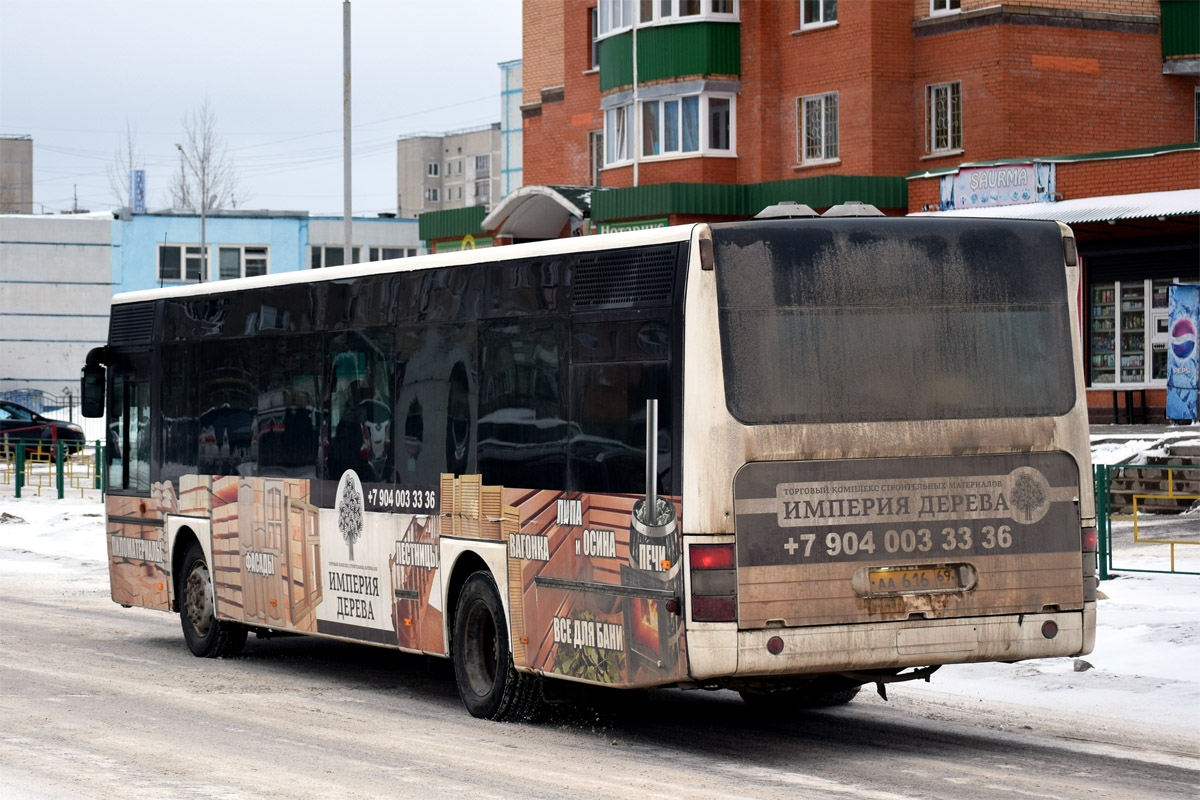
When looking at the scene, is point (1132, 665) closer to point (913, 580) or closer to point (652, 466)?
point (913, 580)

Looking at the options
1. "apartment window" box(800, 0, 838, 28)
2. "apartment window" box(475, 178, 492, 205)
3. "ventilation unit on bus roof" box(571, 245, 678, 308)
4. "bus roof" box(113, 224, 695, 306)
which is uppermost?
"apartment window" box(475, 178, 492, 205)

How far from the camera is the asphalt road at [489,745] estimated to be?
878 cm

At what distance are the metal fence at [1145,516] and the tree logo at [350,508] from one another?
659 cm

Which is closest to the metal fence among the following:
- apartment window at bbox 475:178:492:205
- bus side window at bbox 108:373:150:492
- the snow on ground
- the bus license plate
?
the snow on ground

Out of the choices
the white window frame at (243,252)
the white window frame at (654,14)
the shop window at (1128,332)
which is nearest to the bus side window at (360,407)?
the shop window at (1128,332)

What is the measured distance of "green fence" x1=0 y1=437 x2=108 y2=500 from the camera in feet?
118

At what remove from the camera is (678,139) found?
42938mm

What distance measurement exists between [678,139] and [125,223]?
40.7 meters

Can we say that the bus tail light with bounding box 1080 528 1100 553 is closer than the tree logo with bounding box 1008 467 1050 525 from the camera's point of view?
No

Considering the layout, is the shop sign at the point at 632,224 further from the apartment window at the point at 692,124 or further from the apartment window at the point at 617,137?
the apartment window at the point at 617,137

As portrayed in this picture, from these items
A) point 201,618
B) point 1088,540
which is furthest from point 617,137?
point 1088,540

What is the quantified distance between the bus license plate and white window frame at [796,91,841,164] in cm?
3164

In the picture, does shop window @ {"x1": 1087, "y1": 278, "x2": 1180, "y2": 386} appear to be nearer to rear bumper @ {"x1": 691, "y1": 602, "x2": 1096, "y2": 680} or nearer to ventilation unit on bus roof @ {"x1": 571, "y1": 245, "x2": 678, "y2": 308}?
rear bumper @ {"x1": 691, "y1": 602, "x2": 1096, "y2": 680}

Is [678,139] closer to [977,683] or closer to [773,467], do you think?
[977,683]
